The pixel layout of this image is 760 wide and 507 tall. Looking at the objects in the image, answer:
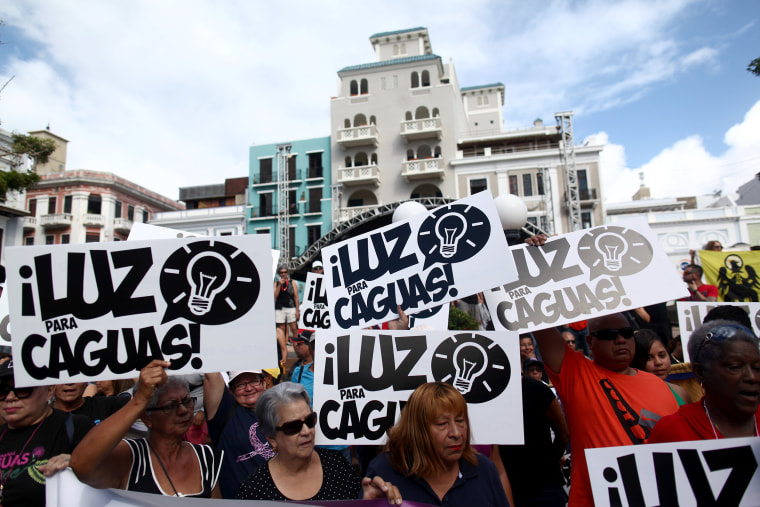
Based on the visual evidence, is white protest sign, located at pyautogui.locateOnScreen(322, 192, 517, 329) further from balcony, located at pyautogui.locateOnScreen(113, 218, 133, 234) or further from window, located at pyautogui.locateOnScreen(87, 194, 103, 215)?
window, located at pyautogui.locateOnScreen(87, 194, 103, 215)

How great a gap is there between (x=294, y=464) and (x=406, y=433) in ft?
2.05

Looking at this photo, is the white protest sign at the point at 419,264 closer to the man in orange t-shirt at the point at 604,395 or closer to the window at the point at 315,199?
the man in orange t-shirt at the point at 604,395

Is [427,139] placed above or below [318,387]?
above

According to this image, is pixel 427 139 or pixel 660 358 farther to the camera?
pixel 427 139

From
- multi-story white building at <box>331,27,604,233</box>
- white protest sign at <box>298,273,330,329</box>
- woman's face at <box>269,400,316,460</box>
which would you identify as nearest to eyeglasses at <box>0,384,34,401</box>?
woman's face at <box>269,400,316,460</box>

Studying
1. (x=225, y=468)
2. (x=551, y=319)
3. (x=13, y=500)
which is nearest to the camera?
(x=13, y=500)

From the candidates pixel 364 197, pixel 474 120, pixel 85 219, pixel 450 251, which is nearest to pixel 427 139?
pixel 364 197

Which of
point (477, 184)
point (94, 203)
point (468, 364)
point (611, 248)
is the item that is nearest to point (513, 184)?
point (477, 184)

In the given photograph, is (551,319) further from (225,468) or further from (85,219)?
(85,219)

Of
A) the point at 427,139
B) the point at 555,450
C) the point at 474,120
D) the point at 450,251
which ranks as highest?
the point at 474,120

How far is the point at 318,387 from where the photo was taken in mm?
3318

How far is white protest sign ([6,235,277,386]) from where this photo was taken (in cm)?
285

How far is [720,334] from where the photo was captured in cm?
238

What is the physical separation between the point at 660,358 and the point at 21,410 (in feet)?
14.1
